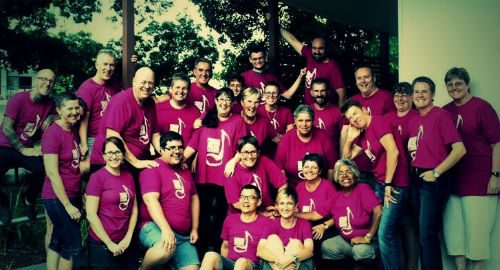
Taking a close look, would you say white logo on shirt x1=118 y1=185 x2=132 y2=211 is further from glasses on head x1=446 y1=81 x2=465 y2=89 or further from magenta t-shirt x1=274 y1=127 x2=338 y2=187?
glasses on head x1=446 y1=81 x2=465 y2=89

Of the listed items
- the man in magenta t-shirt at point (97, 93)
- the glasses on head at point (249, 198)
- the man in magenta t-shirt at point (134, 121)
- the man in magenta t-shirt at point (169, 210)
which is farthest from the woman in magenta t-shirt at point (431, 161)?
the man in magenta t-shirt at point (97, 93)

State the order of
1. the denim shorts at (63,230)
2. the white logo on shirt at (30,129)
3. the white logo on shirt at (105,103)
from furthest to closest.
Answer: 1. the white logo on shirt at (30,129)
2. the white logo on shirt at (105,103)
3. the denim shorts at (63,230)

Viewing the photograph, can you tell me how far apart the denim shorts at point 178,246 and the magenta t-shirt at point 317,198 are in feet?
3.57

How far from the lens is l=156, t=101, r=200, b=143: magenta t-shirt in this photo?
17.4ft

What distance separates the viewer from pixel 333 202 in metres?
4.93

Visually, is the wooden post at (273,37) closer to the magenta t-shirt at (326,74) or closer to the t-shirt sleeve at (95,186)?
the magenta t-shirt at (326,74)

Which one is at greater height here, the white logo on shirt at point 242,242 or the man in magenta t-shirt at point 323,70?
the man in magenta t-shirt at point 323,70

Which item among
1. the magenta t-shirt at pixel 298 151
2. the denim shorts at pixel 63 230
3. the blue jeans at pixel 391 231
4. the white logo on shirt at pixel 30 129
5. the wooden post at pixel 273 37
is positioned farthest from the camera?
the wooden post at pixel 273 37

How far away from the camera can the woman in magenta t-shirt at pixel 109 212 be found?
445 cm

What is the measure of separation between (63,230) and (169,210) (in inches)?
35.3

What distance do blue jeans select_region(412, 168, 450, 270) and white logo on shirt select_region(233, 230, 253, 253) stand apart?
1.48 meters

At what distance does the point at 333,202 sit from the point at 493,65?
6.13ft

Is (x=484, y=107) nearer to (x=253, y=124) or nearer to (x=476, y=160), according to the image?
(x=476, y=160)

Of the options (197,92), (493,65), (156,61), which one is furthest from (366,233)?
(156,61)
